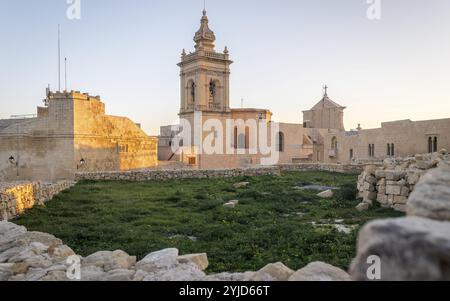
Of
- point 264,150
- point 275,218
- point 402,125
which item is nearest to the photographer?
point 275,218

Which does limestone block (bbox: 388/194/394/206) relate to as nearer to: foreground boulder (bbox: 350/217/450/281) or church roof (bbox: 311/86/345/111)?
foreground boulder (bbox: 350/217/450/281)

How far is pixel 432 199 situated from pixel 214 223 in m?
6.95

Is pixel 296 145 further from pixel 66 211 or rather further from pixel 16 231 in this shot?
pixel 16 231

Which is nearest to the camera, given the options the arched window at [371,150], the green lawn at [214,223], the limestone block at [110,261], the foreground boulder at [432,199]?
the foreground boulder at [432,199]

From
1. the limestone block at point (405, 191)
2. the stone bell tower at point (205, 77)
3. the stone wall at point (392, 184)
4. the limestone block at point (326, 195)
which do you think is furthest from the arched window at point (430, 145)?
the stone bell tower at point (205, 77)

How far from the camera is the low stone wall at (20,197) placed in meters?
9.20

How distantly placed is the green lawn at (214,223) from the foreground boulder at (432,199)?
3.31 metres

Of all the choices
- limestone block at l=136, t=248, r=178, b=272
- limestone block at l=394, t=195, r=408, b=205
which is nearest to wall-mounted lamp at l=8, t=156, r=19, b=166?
limestone block at l=136, t=248, r=178, b=272

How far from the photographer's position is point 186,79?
41.9 m

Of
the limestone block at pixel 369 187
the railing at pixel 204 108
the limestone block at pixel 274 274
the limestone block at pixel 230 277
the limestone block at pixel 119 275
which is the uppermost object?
the railing at pixel 204 108

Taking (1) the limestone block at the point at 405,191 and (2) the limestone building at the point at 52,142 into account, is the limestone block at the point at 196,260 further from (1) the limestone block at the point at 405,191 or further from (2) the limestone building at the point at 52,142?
(2) the limestone building at the point at 52,142
